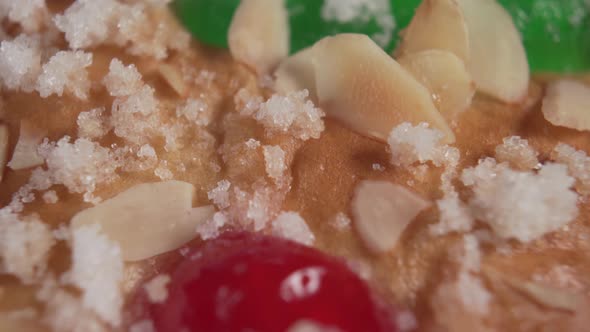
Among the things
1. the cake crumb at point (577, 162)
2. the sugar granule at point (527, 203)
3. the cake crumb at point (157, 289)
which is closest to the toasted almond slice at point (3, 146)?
the cake crumb at point (157, 289)

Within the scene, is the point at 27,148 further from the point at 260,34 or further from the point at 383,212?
the point at 383,212

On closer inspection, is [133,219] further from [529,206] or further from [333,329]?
[529,206]

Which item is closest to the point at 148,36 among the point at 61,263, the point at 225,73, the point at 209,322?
the point at 225,73

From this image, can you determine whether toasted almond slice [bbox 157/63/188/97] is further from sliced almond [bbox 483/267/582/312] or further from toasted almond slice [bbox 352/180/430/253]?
sliced almond [bbox 483/267/582/312]

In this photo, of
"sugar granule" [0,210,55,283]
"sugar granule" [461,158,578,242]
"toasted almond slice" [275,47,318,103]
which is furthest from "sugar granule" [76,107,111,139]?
"sugar granule" [461,158,578,242]

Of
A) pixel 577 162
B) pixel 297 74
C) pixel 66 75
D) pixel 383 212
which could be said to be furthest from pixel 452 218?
pixel 66 75
